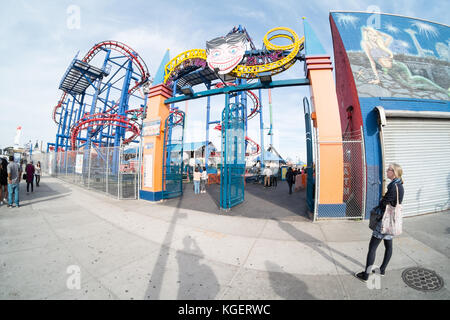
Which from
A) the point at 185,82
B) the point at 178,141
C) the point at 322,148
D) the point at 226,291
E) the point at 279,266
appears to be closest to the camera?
the point at 226,291

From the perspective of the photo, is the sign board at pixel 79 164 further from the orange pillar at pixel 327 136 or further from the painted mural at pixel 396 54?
the painted mural at pixel 396 54

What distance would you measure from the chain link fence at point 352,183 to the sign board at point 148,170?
22.2 ft

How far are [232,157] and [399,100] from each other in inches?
245

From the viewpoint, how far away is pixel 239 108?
767 centimetres

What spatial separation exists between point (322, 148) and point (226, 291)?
4.97 m

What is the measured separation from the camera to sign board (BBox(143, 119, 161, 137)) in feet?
25.9

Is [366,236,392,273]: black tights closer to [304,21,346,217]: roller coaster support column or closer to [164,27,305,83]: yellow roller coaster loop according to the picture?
[304,21,346,217]: roller coaster support column

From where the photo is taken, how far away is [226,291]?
2334 millimetres

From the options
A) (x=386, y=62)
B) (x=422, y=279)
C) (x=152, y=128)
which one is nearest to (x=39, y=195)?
(x=152, y=128)

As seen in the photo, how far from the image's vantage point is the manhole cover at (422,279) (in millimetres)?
2428

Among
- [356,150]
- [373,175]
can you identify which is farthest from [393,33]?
[373,175]

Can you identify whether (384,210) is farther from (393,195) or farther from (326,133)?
(326,133)

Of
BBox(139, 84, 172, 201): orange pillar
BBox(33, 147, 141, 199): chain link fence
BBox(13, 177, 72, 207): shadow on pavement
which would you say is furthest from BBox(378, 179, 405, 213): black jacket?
BBox(13, 177, 72, 207): shadow on pavement
